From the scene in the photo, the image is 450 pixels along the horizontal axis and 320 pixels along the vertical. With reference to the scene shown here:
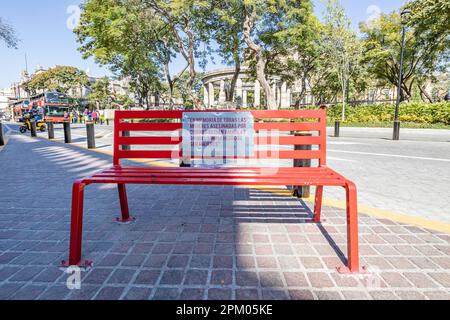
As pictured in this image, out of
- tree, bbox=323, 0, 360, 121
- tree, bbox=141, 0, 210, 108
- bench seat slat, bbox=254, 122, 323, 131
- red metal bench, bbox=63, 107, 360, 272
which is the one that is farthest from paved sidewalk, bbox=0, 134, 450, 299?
tree, bbox=323, 0, 360, 121

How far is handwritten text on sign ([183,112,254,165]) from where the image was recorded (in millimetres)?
3037

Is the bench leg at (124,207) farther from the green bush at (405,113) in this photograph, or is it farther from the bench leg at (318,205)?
the green bush at (405,113)

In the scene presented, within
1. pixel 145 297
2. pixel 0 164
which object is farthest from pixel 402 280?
pixel 0 164

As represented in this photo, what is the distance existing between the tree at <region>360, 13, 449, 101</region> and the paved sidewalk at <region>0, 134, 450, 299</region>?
1180 inches

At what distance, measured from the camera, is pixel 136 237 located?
288 centimetres

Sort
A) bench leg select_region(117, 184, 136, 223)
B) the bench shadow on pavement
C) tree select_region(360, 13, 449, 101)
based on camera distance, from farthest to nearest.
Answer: tree select_region(360, 13, 449, 101) < bench leg select_region(117, 184, 136, 223) < the bench shadow on pavement

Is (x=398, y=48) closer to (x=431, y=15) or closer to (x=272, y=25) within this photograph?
(x=431, y=15)

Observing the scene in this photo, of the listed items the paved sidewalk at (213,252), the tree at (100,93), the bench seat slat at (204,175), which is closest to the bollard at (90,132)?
the paved sidewalk at (213,252)

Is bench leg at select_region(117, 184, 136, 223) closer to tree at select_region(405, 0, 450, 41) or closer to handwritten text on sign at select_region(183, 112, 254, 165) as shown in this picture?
handwritten text on sign at select_region(183, 112, 254, 165)

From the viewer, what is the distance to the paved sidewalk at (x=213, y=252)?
2000mm

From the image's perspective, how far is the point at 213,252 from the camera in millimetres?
2547

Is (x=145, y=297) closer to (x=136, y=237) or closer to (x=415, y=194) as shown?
(x=136, y=237)
